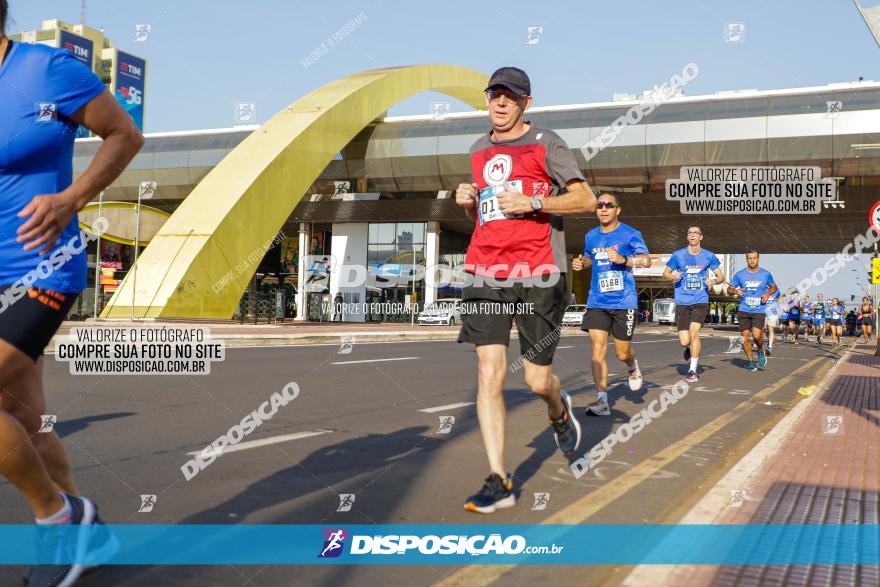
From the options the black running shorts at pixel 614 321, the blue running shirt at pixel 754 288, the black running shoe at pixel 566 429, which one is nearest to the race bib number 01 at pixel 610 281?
the black running shorts at pixel 614 321

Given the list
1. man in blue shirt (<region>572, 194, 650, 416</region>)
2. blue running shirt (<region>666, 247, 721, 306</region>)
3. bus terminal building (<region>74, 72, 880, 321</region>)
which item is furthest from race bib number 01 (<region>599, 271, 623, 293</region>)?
bus terminal building (<region>74, 72, 880, 321</region>)

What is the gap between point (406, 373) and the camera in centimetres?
1078

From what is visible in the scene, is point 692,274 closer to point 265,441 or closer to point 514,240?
point 265,441

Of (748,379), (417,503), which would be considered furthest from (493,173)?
(748,379)

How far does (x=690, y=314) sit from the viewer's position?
11.2m

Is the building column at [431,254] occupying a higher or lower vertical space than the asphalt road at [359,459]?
higher

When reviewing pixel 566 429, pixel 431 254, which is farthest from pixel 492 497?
pixel 431 254

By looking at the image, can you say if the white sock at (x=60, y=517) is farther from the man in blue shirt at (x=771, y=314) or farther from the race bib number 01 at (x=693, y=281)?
the man in blue shirt at (x=771, y=314)

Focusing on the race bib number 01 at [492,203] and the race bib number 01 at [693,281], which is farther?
the race bib number 01 at [693,281]

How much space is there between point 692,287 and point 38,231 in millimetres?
10021

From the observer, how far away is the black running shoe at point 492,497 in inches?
147

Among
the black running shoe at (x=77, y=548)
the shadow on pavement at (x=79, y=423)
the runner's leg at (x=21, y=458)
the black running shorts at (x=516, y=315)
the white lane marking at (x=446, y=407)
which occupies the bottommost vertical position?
the white lane marking at (x=446, y=407)

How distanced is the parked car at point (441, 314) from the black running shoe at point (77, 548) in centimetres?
3670

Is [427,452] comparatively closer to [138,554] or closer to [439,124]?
[138,554]
